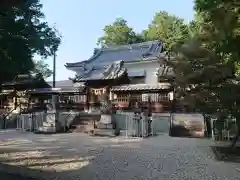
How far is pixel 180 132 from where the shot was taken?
59.2 feet

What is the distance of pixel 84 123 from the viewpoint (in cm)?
2134

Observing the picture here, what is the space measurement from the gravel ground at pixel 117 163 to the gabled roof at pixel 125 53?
20064mm

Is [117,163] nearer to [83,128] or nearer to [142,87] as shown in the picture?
[83,128]

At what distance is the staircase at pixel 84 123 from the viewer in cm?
2016

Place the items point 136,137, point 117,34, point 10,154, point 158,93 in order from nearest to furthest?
point 10,154 → point 136,137 → point 158,93 → point 117,34

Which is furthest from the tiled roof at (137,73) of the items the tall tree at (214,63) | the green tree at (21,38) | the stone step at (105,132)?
the tall tree at (214,63)

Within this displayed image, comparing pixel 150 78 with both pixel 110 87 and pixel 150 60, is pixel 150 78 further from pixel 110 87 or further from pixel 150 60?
pixel 110 87

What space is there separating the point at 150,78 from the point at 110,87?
6.24 meters

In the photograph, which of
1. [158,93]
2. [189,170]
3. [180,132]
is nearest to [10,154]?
[189,170]

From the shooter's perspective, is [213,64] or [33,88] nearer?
[213,64]

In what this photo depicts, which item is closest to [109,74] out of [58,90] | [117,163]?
[58,90]

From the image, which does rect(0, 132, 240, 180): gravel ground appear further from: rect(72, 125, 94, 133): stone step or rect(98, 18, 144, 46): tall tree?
rect(98, 18, 144, 46): tall tree

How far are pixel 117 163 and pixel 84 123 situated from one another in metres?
12.2

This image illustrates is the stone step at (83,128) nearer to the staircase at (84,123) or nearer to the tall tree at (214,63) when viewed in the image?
the staircase at (84,123)
